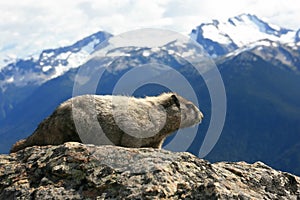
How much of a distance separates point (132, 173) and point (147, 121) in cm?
1126

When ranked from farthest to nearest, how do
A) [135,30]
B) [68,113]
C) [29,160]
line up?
[135,30] → [68,113] → [29,160]

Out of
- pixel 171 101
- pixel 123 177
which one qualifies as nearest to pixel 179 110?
pixel 171 101

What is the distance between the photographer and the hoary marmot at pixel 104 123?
65.5 feet

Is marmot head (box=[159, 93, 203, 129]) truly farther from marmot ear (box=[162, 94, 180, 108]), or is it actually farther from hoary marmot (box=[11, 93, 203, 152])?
hoary marmot (box=[11, 93, 203, 152])

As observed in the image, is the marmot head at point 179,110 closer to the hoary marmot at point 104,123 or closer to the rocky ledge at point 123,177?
the hoary marmot at point 104,123

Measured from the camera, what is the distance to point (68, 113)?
20234 millimetres

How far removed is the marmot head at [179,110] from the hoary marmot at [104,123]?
45cm

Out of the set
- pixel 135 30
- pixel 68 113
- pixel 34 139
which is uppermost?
pixel 135 30

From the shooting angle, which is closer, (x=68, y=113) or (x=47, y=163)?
(x=47, y=163)

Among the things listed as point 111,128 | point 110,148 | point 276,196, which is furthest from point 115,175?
point 111,128

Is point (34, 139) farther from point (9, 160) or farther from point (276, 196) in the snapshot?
point (276, 196)

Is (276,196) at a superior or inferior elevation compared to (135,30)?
inferior

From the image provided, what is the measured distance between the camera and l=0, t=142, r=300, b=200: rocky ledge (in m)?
10.0

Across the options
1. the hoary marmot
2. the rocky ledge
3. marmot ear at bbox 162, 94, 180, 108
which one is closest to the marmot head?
marmot ear at bbox 162, 94, 180, 108
